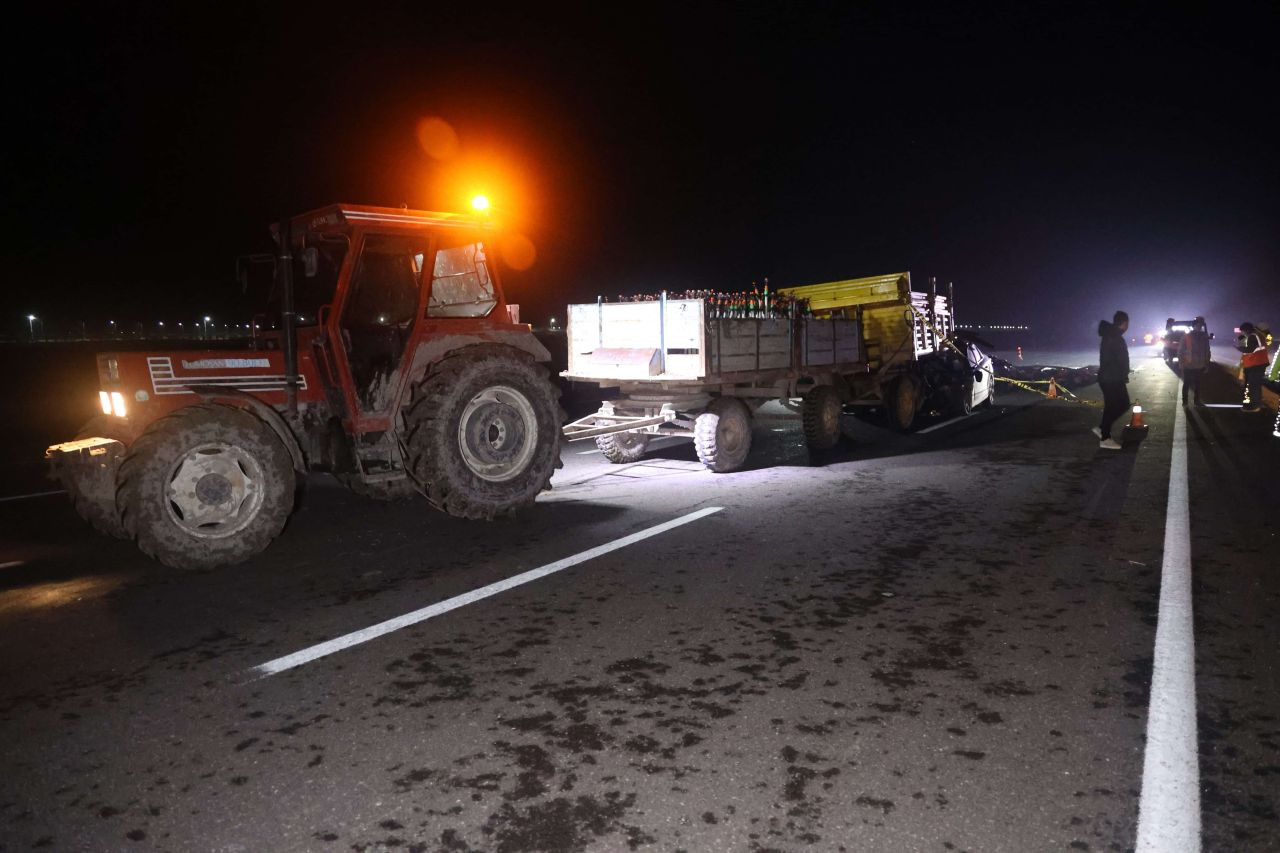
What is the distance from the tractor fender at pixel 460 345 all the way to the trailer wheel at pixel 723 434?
8.30 ft

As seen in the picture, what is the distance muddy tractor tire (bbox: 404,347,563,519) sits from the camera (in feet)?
23.2

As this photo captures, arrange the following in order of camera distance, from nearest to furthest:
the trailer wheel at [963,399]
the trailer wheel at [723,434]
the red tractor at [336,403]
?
the red tractor at [336,403] < the trailer wheel at [723,434] < the trailer wheel at [963,399]

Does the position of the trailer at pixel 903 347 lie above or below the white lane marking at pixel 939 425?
above

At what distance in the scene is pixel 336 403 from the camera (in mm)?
6953

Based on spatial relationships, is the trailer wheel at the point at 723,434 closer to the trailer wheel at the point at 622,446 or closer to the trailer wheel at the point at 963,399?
the trailer wheel at the point at 622,446

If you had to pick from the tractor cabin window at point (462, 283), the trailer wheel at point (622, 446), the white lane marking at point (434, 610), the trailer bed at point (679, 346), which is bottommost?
the white lane marking at point (434, 610)

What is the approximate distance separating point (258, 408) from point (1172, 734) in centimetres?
597

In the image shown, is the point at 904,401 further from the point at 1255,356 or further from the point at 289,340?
the point at 289,340

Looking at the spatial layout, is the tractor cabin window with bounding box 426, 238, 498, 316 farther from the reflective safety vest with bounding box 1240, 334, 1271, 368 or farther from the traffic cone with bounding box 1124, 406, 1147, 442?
the reflective safety vest with bounding box 1240, 334, 1271, 368

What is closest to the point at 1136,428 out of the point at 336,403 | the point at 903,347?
the point at 903,347

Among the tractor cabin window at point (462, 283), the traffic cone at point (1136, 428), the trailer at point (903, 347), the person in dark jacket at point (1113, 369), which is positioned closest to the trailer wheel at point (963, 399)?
the trailer at point (903, 347)

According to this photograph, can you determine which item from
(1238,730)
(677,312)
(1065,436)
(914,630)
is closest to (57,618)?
(914,630)

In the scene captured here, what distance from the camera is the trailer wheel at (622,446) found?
11.2 metres

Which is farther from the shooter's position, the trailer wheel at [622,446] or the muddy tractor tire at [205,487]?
the trailer wheel at [622,446]
